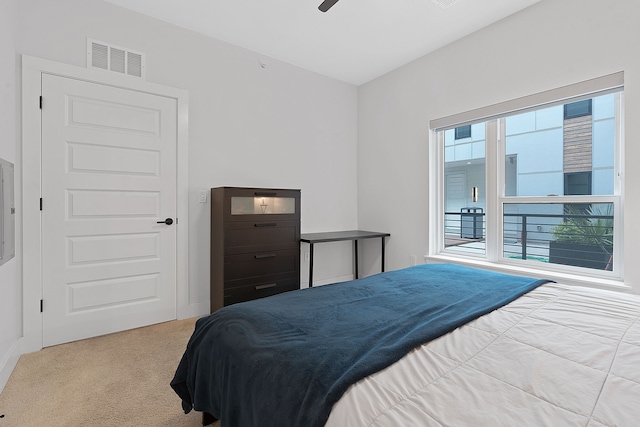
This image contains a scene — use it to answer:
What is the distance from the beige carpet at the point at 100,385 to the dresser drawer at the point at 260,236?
2.88 ft

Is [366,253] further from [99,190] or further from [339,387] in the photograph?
[339,387]

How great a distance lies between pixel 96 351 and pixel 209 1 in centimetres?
283

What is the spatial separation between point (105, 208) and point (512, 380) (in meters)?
2.92

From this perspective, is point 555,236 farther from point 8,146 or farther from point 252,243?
point 8,146

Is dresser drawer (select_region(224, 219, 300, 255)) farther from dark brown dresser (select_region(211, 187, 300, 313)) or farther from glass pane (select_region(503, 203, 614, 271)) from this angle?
glass pane (select_region(503, 203, 614, 271))

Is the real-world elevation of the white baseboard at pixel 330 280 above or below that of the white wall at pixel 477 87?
below

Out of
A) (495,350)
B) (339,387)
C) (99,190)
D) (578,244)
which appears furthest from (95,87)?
(578,244)

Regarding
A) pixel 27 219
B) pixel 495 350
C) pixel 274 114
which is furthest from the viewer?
pixel 274 114

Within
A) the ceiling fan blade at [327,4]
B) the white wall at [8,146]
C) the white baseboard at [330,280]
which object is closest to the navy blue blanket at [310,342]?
the white wall at [8,146]

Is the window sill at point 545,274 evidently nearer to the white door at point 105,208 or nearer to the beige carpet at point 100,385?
the beige carpet at point 100,385

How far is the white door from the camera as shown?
2.43 meters

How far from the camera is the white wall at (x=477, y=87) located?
2.23 m

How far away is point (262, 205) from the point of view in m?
3.06

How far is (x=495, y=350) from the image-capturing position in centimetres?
105
